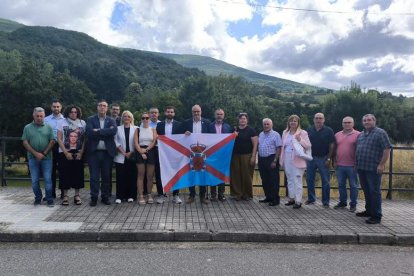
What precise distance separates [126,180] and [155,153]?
83 centimetres

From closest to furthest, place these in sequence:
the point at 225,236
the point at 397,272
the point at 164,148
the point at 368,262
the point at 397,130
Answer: the point at 397,272, the point at 368,262, the point at 225,236, the point at 164,148, the point at 397,130

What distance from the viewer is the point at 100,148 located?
8086mm

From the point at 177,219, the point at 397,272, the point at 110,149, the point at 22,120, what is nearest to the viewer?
the point at 397,272

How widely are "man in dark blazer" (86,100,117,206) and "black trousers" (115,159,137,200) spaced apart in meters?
0.31

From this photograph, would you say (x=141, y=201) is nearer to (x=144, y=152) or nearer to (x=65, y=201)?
(x=144, y=152)

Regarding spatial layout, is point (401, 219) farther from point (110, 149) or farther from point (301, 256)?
point (110, 149)

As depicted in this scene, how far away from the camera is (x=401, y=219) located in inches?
301

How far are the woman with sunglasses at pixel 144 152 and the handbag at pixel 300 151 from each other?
286cm

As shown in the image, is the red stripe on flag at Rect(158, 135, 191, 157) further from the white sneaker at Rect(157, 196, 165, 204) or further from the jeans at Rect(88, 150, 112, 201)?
the jeans at Rect(88, 150, 112, 201)

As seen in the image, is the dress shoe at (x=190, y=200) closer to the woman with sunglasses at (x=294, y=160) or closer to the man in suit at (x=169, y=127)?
the man in suit at (x=169, y=127)

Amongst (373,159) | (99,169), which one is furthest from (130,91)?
(373,159)

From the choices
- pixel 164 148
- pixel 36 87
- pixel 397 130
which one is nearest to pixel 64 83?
pixel 36 87

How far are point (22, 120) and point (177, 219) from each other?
2720 centimetres

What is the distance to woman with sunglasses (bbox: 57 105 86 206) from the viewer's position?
8.01 metres
